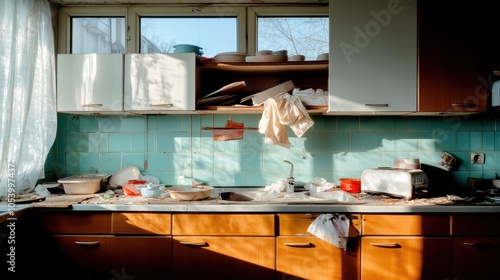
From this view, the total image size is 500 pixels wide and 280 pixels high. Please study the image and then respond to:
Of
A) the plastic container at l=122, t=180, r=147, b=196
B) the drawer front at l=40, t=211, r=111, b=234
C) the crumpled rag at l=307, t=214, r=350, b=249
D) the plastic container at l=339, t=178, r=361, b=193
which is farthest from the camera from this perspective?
the plastic container at l=339, t=178, r=361, b=193

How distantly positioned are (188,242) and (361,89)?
57.3 inches

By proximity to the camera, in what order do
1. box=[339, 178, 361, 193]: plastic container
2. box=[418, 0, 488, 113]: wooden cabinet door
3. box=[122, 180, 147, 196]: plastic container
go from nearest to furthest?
box=[418, 0, 488, 113]: wooden cabinet door → box=[122, 180, 147, 196]: plastic container → box=[339, 178, 361, 193]: plastic container

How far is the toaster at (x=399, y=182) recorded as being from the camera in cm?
218

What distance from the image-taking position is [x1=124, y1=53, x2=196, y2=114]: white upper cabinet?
234 cm

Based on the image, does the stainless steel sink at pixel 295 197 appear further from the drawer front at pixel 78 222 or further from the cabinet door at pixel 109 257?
the drawer front at pixel 78 222

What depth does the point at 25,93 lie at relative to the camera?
2271 millimetres

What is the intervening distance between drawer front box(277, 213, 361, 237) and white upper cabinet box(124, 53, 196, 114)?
0.95 metres

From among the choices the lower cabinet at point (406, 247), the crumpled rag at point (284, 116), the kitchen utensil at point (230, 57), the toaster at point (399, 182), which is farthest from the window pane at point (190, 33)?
the lower cabinet at point (406, 247)

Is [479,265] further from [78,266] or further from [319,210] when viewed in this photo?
[78,266]

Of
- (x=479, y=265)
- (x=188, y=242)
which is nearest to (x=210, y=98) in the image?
(x=188, y=242)

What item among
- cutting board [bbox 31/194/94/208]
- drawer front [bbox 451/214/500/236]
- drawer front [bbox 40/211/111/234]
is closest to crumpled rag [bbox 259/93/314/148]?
drawer front [bbox 451/214/500/236]

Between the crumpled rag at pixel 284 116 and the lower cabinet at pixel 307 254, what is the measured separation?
61 centimetres

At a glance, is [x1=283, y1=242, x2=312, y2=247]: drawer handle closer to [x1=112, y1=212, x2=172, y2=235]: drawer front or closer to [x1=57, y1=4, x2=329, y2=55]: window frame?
[x1=112, y1=212, x2=172, y2=235]: drawer front

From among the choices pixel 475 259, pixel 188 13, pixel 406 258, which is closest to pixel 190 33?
pixel 188 13
